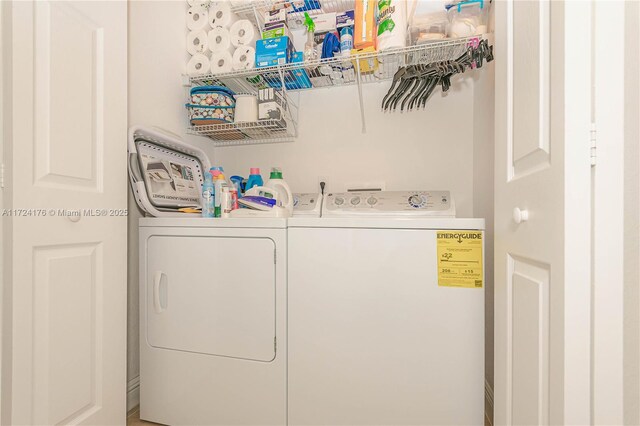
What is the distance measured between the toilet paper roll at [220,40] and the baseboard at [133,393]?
72.9 inches

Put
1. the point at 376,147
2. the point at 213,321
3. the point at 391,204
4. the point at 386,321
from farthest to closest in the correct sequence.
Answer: the point at 376,147 < the point at 391,204 < the point at 213,321 < the point at 386,321

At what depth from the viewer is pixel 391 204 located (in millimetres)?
1521

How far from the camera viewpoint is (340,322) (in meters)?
1.21

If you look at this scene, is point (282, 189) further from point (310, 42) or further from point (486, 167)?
point (486, 167)

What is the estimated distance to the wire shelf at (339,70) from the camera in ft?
4.89

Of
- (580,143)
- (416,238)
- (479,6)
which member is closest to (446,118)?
(479,6)

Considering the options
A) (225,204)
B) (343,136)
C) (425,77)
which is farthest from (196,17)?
(425,77)

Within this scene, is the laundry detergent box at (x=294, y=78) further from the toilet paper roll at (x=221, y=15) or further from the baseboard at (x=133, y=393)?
the baseboard at (x=133, y=393)

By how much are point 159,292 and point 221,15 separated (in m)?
1.61

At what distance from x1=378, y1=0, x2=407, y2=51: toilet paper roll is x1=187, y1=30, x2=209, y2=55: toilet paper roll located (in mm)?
1038

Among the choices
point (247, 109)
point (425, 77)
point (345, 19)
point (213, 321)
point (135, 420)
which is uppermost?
point (345, 19)

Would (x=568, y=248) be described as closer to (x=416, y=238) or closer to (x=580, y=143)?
(x=580, y=143)

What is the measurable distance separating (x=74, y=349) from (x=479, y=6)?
2241mm

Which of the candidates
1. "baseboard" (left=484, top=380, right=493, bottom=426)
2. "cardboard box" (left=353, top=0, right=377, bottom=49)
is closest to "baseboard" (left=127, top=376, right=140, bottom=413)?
"baseboard" (left=484, top=380, right=493, bottom=426)
